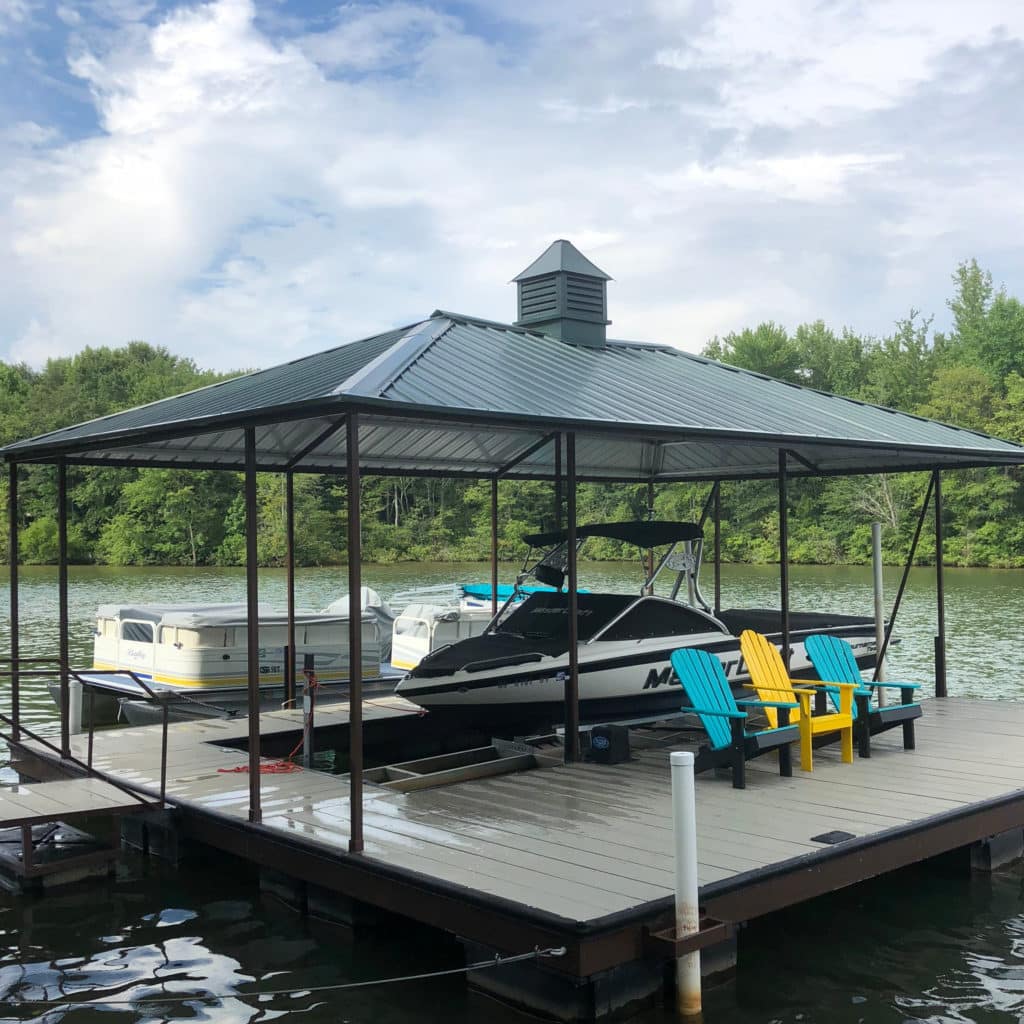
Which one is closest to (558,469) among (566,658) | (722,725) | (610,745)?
(566,658)

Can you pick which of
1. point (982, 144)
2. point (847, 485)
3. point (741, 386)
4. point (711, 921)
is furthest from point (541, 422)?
point (982, 144)

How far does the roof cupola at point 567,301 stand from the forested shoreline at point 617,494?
31.7m

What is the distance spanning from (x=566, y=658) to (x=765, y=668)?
1956 millimetres

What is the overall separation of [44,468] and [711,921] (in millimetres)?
57188

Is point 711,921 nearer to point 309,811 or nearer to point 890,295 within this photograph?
point 309,811

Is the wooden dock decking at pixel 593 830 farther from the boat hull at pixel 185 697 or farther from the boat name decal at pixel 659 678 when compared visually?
the boat hull at pixel 185 697

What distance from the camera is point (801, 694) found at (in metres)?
9.00

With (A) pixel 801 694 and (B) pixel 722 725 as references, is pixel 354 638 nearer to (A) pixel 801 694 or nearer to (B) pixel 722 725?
(B) pixel 722 725

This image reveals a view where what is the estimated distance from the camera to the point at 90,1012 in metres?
6.39

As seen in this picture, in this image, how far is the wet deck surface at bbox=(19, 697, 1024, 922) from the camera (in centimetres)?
649

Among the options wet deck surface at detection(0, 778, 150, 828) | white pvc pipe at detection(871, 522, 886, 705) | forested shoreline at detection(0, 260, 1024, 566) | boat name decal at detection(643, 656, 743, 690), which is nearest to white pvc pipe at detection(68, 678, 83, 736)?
wet deck surface at detection(0, 778, 150, 828)

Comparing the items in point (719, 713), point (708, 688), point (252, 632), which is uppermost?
point (252, 632)

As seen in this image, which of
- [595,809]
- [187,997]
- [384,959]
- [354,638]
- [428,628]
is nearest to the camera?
[187,997]

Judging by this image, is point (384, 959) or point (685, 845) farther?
point (384, 959)
